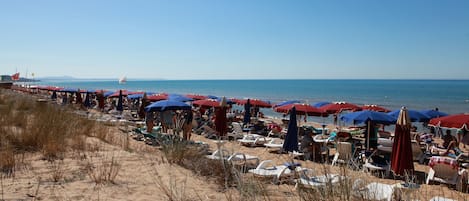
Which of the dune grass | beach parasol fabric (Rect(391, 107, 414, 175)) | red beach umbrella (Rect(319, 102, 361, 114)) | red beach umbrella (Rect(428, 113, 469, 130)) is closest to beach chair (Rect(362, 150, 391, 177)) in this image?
beach parasol fabric (Rect(391, 107, 414, 175))

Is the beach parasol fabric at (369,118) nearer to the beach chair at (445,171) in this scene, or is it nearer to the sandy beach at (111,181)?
the beach chair at (445,171)

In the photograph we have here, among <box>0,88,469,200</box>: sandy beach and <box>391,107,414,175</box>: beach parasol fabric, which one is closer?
<box>0,88,469,200</box>: sandy beach

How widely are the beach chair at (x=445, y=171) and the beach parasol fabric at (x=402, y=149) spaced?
38 centimetres

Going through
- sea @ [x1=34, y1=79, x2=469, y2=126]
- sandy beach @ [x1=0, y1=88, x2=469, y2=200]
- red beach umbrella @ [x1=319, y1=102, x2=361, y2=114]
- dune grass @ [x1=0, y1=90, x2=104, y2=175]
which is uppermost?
red beach umbrella @ [x1=319, y1=102, x2=361, y2=114]

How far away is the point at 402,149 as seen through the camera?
6.69 m

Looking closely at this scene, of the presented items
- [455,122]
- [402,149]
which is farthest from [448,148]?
[402,149]

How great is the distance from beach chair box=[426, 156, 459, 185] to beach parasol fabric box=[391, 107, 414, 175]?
0.38 meters

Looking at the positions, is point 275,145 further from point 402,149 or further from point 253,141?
point 402,149

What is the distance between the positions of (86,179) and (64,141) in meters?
1.95

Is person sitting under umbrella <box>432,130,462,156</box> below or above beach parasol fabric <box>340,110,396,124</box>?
below

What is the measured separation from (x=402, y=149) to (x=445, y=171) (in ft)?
2.60

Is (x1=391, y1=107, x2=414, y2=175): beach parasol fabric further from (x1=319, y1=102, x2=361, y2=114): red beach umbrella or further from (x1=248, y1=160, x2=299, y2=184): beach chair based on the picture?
(x1=319, y1=102, x2=361, y2=114): red beach umbrella

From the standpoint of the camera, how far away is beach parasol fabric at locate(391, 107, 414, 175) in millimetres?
6641

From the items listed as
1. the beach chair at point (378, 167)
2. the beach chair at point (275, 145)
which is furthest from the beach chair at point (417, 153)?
the beach chair at point (275, 145)
